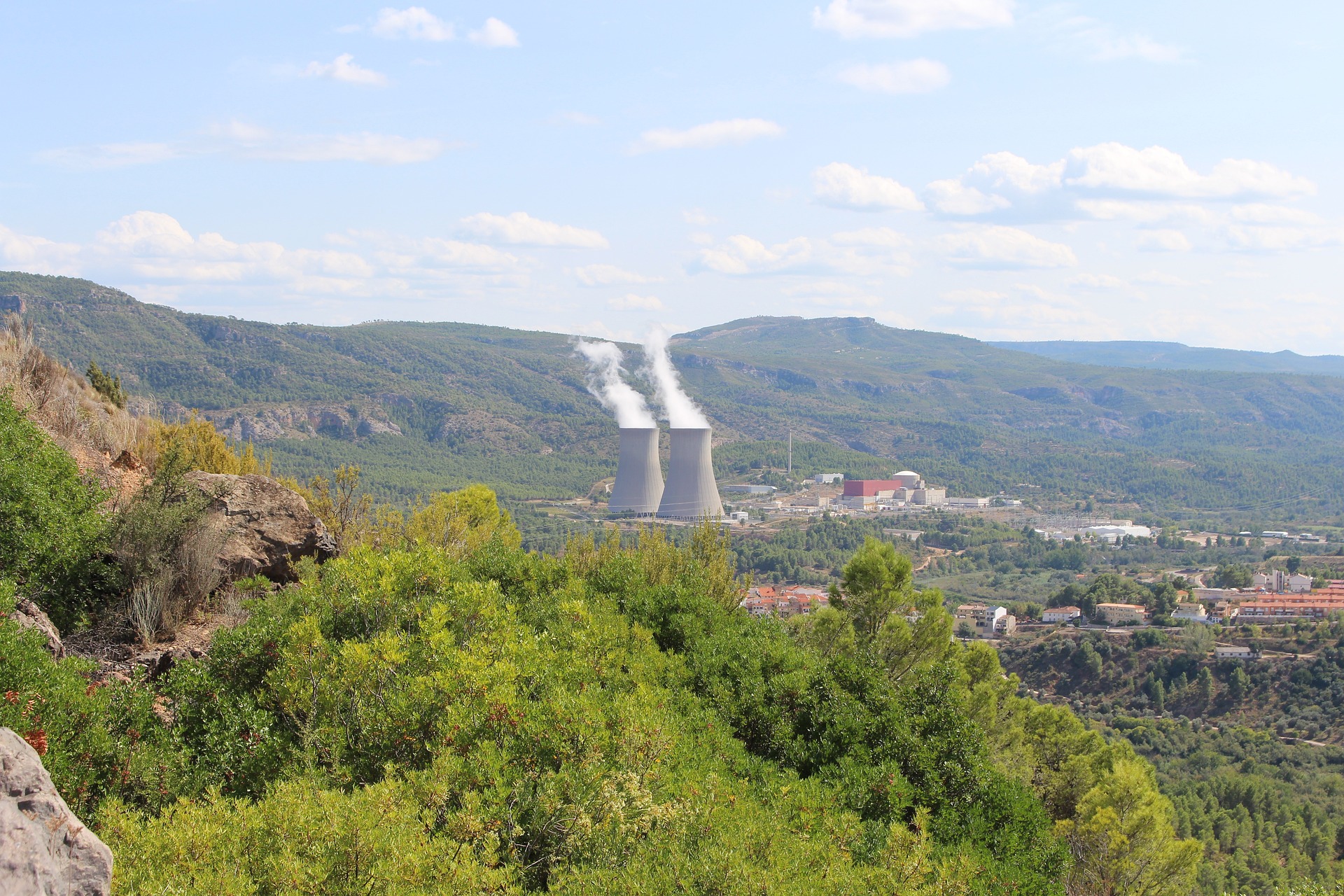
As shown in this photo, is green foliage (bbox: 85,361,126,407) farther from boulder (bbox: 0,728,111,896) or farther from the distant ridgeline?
the distant ridgeline

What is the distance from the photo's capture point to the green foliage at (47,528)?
296 inches

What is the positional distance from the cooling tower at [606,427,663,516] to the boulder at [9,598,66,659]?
3222 cm

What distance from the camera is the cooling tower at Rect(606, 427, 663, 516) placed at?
39031mm

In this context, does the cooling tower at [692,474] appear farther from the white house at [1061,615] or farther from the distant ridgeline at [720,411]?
the distant ridgeline at [720,411]

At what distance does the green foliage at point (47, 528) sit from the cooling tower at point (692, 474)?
29588mm

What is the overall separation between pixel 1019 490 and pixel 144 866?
322ft

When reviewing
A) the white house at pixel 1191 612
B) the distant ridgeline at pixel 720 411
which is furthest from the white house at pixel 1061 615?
the distant ridgeline at pixel 720 411

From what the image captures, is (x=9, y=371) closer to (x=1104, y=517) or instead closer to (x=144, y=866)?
(x=144, y=866)

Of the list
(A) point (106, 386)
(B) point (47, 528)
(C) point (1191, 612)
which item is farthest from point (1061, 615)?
(B) point (47, 528)

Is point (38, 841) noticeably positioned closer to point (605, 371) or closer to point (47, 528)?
point (47, 528)

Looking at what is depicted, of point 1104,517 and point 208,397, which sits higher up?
point 208,397

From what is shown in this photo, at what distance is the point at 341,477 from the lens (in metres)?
14.1

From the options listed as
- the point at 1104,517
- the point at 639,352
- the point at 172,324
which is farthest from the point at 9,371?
the point at 639,352

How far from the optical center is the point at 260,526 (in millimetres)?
9500
